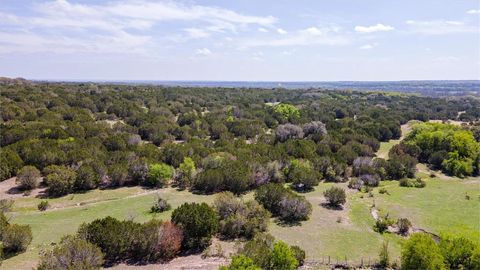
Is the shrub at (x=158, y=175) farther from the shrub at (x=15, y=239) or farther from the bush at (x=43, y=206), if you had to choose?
the shrub at (x=15, y=239)

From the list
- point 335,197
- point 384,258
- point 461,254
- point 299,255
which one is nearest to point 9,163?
point 299,255

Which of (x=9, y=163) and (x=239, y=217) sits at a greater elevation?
(x=9, y=163)

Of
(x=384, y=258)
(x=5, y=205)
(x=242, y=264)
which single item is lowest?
(x=384, y=258)

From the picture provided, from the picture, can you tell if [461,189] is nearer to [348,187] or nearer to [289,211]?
[348,187]

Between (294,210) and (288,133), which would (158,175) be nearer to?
(294,210)

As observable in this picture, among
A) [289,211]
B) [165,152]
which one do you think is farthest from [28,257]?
[165,152]

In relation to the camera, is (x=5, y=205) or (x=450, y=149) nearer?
(x=5, y=205)

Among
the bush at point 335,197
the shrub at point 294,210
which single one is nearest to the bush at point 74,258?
the shrub at point 294,210
